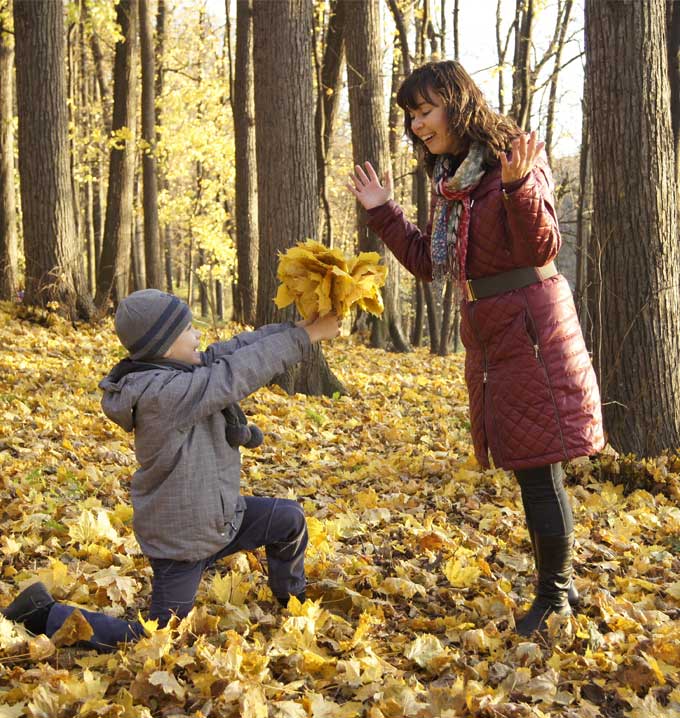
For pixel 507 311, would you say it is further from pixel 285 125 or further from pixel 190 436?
pixel 285 125

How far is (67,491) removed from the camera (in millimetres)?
4559

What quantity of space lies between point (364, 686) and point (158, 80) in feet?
60.6

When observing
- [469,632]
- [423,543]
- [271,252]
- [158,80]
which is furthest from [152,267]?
[469,632]

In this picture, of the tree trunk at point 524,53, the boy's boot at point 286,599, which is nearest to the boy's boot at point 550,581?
the boy's boot at point 286,599

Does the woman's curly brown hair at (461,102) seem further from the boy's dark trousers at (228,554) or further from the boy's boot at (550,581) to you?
the boy's dark trousers at (228,554)

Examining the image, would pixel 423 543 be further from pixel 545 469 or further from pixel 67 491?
pixel 67 491

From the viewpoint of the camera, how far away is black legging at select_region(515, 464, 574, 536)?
9.91 ft

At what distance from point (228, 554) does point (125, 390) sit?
33.1 inches

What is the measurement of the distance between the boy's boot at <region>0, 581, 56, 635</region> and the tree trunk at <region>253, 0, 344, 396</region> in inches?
182

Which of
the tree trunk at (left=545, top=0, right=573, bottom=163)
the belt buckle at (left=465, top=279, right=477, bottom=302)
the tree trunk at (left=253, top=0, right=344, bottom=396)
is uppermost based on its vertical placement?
the tree trunk at (left=545, top=0, right=573, bottom=163)

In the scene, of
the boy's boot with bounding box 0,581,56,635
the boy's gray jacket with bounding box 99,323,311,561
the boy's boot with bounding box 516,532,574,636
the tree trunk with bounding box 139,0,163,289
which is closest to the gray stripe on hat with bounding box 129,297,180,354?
the boy's gray jacket with bounding box 99,323,311,561

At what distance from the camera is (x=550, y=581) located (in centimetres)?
310

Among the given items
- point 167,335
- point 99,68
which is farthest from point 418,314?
point 167,335

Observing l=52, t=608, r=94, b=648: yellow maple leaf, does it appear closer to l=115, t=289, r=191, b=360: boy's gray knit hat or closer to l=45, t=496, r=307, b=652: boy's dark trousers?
l=45, t=496, r=307, b=652: boy's dark trousers
